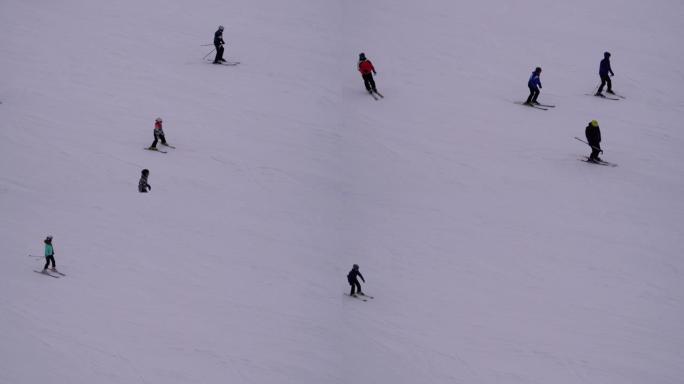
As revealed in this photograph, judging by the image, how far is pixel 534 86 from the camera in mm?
24797

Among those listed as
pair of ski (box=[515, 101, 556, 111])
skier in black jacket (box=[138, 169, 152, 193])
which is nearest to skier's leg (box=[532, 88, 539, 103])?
pair of ski (box=[515, 101, 556, 111])

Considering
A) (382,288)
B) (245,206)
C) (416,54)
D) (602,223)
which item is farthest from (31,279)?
(416,54)

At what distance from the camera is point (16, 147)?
24.1 m

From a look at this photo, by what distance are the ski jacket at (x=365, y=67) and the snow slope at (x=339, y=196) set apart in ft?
3.36

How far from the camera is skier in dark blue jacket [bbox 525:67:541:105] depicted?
2459 cm

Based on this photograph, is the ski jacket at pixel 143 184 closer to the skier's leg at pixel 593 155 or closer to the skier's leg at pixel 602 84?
the skier's leg at pixel 593 155

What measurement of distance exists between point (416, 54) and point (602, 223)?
420 inches

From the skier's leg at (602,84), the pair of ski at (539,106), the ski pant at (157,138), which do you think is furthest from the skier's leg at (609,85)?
the ski pant at (157,138)

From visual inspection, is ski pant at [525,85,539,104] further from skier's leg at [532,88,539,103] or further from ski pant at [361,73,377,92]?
ski pant at [361,73,377,92]

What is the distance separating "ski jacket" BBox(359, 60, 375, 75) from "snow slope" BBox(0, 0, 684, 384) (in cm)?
102

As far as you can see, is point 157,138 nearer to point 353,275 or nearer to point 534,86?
point 353,275

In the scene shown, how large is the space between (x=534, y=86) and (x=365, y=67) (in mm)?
4497

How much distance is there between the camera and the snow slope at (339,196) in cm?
1638

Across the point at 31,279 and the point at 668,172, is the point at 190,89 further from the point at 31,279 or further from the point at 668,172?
the point at 668,172
